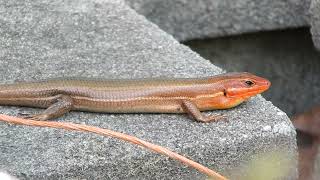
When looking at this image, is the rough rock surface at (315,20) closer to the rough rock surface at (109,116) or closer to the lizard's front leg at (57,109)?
the rough rock surface at (109,116)

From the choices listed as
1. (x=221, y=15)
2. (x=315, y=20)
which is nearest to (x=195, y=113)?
(x=315, y=20)

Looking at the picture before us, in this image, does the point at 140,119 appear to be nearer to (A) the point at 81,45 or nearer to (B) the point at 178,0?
(A) the point at 81,45

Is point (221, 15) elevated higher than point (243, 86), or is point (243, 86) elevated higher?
point (243, 86)

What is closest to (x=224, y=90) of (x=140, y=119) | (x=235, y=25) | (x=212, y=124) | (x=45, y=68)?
(x=212, y=124)

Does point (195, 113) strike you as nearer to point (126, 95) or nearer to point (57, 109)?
point (126, 95)

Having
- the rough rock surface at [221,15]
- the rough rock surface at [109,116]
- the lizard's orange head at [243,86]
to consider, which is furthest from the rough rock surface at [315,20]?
the lizard's orange head at [243,86]
